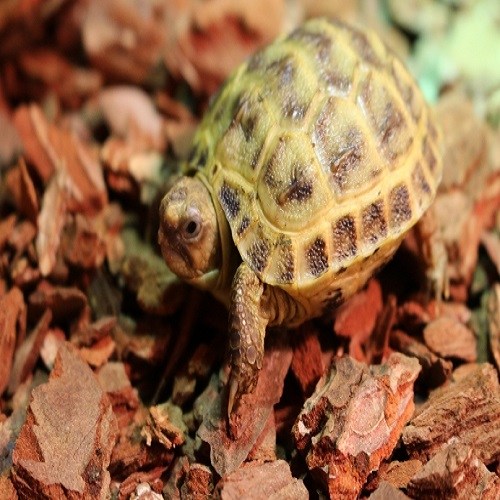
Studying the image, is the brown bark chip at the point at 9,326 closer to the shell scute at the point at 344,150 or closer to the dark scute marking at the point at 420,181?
the shell scute at the point at 344,150

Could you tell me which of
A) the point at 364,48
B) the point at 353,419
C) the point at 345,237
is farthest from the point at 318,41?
the point at 353,419

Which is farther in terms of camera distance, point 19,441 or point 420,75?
point 420,75

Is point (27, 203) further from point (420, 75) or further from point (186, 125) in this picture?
point (420, 75)

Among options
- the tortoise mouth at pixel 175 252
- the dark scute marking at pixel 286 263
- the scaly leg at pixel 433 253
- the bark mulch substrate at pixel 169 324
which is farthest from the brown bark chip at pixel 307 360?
the scaly leg at pixel 433 253

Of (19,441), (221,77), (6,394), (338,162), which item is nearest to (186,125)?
(221,77)

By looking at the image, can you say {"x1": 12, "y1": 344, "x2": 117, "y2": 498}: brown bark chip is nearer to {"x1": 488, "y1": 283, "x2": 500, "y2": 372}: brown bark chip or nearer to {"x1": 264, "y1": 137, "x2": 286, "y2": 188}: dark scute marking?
{"x1": 264, "y1": 137, "x2": 286, "y2": 188}: dark scute marking
